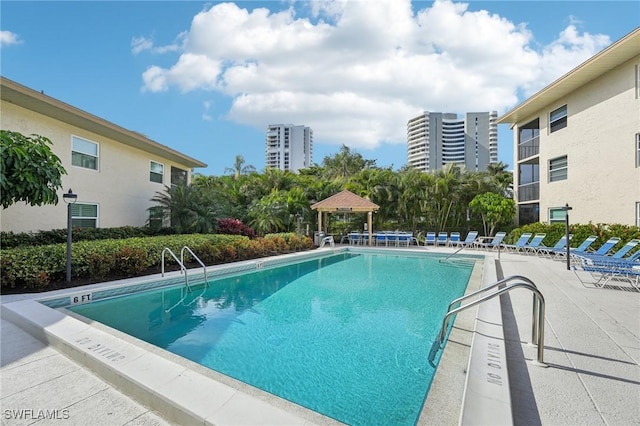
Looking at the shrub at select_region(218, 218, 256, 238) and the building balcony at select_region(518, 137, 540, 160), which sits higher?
the building balcony at select_region(518, 137, 540, 160)

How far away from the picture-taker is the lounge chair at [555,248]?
13.1 m

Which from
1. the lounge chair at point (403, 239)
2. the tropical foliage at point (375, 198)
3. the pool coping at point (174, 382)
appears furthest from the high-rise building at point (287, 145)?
the pool coping at point (174, 382)

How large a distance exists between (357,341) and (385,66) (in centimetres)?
1130

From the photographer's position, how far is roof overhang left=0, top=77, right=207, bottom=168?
9.06m

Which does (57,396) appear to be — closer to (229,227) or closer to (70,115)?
(70,115)

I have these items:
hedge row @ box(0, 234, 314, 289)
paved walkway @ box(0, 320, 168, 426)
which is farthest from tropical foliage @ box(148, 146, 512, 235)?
paved walkway @ box(0, 320, 168, 426)

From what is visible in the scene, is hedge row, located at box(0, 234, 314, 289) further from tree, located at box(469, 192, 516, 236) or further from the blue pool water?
tree, located at box(469, 192, 516, 236)

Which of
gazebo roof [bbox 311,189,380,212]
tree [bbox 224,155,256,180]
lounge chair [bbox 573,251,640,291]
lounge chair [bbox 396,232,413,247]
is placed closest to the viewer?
lounge chair [bbox 573,251,640,291]

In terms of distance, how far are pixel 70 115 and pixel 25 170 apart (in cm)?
505

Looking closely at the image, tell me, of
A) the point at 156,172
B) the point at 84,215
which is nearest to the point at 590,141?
the point at 156,172

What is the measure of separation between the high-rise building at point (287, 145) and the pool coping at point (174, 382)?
78886mm

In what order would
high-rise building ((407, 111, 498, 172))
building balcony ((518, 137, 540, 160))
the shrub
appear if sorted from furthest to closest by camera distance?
high-rise building ((407, 111, 498, 172)), building balcony ((518, 137, 540, 160)), the shrub

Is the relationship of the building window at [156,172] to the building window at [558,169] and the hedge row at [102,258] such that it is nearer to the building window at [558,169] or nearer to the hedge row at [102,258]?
the hedge row at [102,258]

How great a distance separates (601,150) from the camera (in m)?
14.4
